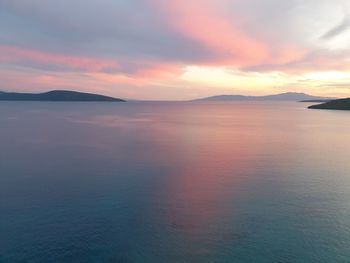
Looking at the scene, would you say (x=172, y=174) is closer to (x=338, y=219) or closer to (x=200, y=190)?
(x=200, y=190)

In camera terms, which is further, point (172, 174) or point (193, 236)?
point (172, 174)

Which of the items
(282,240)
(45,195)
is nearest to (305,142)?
(282,240)

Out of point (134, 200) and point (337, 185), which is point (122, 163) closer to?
point (134, 200)

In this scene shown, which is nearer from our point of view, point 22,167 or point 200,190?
point 200,190

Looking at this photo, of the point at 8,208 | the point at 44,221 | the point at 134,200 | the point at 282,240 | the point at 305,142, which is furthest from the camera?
the point at 305,142

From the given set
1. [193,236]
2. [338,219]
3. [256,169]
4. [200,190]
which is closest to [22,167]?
[200,190]

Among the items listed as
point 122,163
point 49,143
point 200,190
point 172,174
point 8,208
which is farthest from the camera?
point 49,143

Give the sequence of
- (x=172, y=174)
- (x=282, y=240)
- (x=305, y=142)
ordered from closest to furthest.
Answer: (x=282, y=240)
(x=172, y=174)
(x=305, y=142)

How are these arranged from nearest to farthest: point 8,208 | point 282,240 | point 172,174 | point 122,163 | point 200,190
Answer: point 282,240 → point 8,208 → point 200,190 → point 172,174 → point 122,163

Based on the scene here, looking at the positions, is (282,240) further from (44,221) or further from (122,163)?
(122,163)
